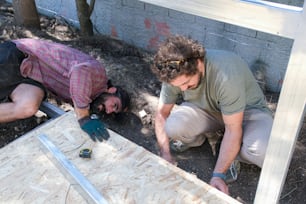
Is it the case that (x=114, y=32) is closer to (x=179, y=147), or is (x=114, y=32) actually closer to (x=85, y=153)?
(x=179, y=147)

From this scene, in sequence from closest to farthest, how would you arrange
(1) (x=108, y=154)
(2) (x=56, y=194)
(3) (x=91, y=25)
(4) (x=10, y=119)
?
1. (2) (x=56, y=194)
2. (1) (x=108, y=154)
3. (4) (x=10, y=119)
4. (3) (x=91, y=25)

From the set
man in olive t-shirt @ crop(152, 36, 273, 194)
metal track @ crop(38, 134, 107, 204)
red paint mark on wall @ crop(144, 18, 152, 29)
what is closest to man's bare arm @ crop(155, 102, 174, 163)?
man in olive t-shirt @ crop(152, 36, 273, 194)

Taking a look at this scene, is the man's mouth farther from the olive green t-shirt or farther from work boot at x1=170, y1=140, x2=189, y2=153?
the olive green t-shirt

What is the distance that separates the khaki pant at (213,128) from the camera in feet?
6.63

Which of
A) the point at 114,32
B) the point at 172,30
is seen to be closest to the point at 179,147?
the point at 172,30

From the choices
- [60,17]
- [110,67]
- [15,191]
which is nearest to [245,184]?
[15,191]

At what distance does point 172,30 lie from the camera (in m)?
3.24

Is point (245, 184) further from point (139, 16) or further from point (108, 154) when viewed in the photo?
point (139, 16)

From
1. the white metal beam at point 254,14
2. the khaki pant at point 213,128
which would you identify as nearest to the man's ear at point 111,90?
the khaki pant at point 213,128

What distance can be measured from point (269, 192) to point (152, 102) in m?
1.78

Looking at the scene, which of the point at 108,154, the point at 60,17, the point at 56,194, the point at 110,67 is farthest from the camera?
the point at 60,17

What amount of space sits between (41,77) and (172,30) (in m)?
1.29

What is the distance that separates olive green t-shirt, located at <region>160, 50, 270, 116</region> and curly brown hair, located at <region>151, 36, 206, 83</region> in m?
0.18

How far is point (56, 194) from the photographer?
139 centimetres
